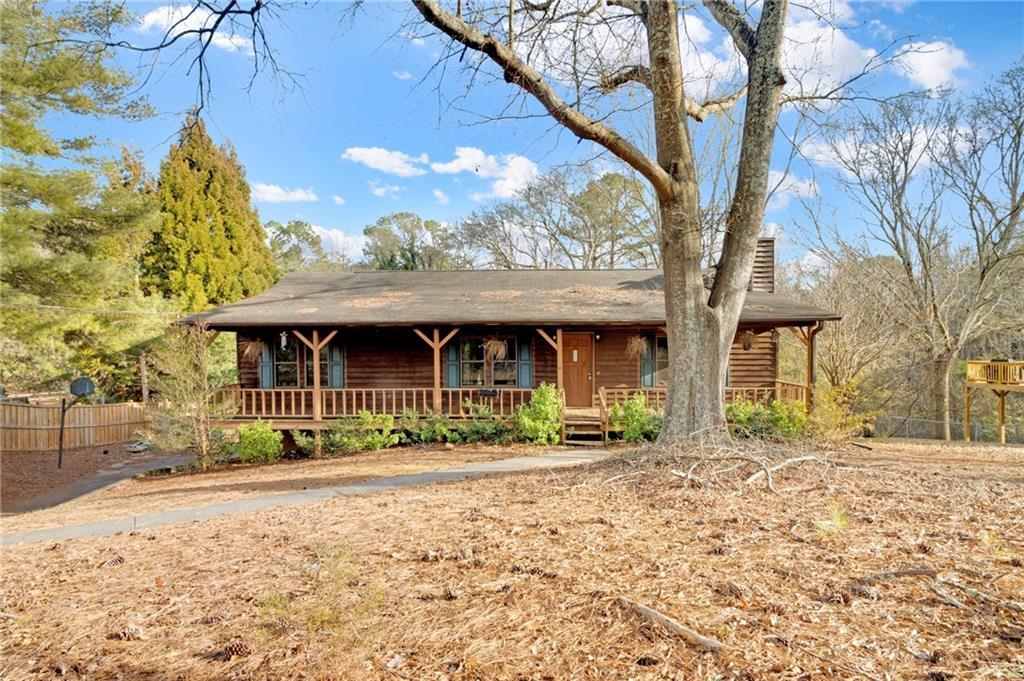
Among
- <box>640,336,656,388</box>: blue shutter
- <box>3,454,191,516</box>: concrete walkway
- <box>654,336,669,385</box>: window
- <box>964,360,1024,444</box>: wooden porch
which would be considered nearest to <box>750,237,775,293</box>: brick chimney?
<box>654,336,669,385</box>: window

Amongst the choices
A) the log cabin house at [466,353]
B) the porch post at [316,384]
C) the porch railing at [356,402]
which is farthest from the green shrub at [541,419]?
the porch post at [316,384]

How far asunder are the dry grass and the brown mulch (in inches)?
97.7

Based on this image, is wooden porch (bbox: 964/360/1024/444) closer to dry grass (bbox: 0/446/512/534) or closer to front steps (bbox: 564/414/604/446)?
front steps (bbox: 564/414/604/446)

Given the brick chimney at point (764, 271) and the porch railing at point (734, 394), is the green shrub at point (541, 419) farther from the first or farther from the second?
the brick chimney at point (764, 271)

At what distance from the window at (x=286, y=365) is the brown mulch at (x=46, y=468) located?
5.09 metres

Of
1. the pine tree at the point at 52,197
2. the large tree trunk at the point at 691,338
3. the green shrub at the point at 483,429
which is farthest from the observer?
the green shrub at the point at 483,429

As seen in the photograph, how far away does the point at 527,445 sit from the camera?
1254 centimetres

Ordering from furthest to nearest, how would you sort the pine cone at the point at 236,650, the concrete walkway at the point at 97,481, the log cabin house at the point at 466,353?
the log cabin house at the point at 466,353
the concrete walkway at the point at 97,481
the pine cone at the point at 236,650

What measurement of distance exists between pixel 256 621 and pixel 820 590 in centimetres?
321

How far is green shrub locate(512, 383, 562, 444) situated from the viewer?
1269 cm

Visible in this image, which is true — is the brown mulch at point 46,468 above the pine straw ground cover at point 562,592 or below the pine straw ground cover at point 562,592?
below

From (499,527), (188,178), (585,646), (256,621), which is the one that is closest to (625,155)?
(499,527)

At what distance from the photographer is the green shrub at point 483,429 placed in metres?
13.0

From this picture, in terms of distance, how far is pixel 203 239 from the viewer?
23734mm
